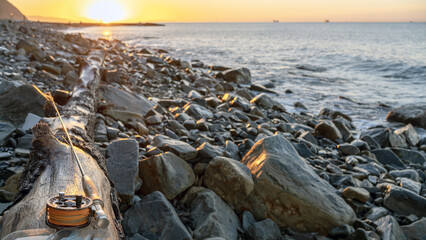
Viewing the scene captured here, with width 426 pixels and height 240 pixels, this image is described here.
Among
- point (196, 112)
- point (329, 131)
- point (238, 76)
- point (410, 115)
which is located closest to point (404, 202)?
point (329, 131)

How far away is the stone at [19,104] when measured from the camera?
4.80 meters

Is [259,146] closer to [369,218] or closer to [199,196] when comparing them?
[199,196]

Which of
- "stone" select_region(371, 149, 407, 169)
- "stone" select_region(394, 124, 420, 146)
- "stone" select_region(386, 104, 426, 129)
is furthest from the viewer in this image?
"stone" select_region(386, 104, 426, 129)

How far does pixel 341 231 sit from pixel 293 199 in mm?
594

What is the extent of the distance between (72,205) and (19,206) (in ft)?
1.88

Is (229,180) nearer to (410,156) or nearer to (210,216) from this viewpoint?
(210,216)

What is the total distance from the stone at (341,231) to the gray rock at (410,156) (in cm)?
386

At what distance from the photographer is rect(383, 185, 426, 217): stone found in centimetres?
425

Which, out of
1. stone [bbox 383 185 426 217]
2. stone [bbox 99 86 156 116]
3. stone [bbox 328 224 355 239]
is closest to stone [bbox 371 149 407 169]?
stone [bbox 383 185 426 217]

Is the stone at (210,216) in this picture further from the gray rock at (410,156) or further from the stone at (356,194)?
the gray rock at (410,156)

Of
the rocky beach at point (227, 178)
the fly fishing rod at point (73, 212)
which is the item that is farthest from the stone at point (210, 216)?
the fly fishing rod at point (73, 212)

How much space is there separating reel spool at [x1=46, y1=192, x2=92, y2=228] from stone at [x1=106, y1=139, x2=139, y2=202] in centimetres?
163

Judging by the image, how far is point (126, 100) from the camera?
6.99 metres

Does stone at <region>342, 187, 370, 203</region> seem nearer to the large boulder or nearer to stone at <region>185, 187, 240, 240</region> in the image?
the large boulder
